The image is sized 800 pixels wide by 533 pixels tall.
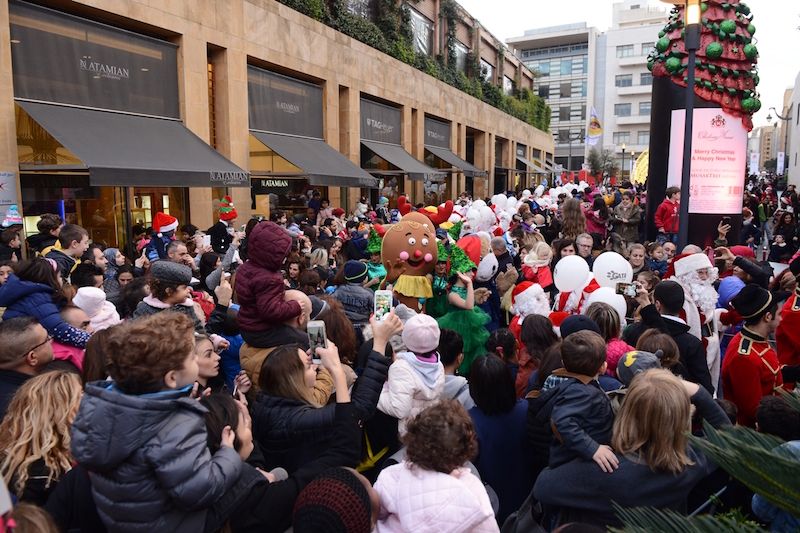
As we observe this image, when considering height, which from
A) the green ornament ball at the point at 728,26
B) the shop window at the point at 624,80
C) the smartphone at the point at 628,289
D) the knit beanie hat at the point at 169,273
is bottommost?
the smartphone at the point at 628,289

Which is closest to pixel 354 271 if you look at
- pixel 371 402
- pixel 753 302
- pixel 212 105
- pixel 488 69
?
pixel 371 402

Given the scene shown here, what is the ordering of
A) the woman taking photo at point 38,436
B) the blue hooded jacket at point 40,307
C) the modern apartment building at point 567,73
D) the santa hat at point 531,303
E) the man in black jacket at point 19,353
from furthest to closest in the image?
the modern apartment building at point 567,73 → the santa hat at point 531,303 → the blue hooded jacket at point 40,307 → the man in black jacket at point 19,353 → the woman taking photo at point 38,436

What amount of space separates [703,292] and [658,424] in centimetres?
326

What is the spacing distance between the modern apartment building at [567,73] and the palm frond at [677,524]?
75109 mm

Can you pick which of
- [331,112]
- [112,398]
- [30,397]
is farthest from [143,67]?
[112,398]

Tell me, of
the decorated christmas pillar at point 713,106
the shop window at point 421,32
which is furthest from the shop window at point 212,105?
the shop window at point 421,32

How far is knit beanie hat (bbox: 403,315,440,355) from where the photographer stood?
333 centimetres

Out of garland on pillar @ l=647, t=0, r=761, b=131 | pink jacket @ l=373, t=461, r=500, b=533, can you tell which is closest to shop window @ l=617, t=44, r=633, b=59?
garland on pillar @ l=647, t=0, r=761, b=131

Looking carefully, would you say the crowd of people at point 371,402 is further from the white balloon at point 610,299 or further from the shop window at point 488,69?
the shop window at point 488,69

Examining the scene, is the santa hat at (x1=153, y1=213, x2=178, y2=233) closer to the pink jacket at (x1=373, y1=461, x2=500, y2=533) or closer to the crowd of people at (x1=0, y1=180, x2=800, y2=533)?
the crowd of people at (x1=0, y1=180, x2=800, y2=533)

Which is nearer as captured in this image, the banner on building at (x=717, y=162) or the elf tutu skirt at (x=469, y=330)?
the elf tutu skirt at (x=469, y=330)

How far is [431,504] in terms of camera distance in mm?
2332

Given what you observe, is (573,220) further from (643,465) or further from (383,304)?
(643,465)

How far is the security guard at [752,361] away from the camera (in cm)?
407
